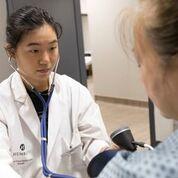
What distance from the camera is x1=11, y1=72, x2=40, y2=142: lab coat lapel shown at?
55.0 inches

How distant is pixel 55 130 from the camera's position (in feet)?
4.60

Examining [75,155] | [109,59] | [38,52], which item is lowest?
[109,59]

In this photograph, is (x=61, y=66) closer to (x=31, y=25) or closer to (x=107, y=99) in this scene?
(x=31, y=25)

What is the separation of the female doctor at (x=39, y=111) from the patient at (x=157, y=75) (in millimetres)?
803

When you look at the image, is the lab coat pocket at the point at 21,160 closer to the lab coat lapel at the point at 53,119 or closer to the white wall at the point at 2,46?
the lab coat lapel at the point at 53,119

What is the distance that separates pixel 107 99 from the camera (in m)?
4.59

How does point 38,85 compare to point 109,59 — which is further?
point 109,59

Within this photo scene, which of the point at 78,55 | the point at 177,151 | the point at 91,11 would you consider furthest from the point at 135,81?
the point at 177,151

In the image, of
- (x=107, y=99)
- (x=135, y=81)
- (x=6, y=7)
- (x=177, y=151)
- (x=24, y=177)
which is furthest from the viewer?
(x=107, y=99)

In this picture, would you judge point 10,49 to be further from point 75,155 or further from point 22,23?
point 75,155

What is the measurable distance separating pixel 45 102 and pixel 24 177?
294mm

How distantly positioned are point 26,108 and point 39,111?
0.07 meters

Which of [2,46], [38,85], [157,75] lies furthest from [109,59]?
[157,75]

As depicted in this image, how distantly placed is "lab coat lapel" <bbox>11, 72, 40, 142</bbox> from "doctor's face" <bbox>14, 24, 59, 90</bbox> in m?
0.07
